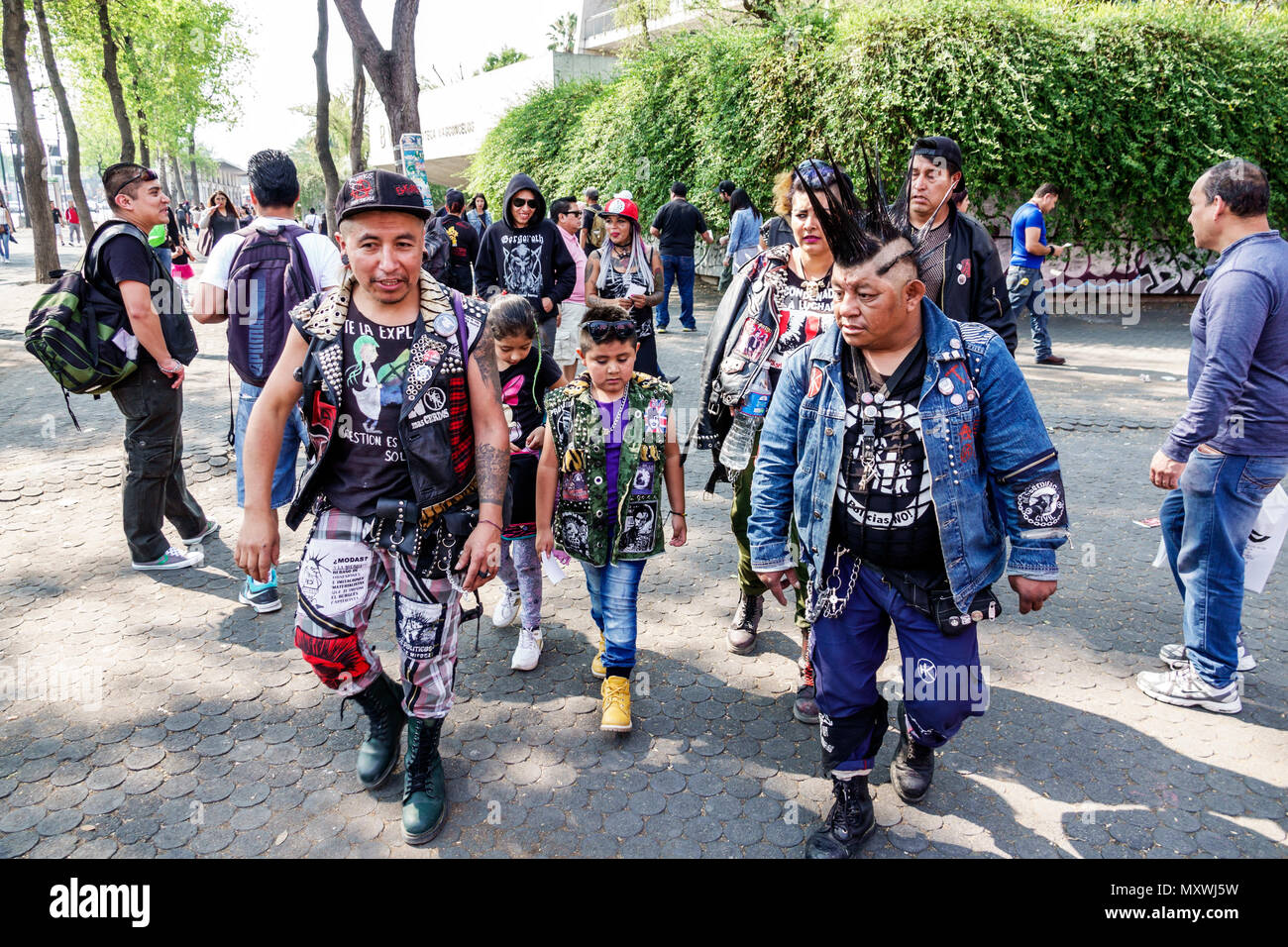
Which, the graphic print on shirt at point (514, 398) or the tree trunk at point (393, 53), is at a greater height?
the tree trunk at point (393, 53)

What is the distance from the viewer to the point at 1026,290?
1042cm

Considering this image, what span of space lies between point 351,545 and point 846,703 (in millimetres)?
1735

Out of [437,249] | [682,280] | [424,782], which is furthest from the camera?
[682,280]

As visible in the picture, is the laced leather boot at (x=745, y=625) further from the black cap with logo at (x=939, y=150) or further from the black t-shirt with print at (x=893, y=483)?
the black cap with logo at (x=939, y=150)

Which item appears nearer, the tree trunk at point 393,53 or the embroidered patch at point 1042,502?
the embroidered patch at point 1042,502

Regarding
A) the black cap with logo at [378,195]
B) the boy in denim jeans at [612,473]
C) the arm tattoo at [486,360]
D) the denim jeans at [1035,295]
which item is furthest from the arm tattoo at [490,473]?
the denim jeans at [1035,295]

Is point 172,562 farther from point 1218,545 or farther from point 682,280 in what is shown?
point 682,280

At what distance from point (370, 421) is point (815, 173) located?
1.74 metres

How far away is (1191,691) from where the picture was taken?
362cm

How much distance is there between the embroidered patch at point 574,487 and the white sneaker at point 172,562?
281cm

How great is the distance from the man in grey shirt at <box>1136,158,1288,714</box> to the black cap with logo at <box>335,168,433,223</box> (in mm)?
3020

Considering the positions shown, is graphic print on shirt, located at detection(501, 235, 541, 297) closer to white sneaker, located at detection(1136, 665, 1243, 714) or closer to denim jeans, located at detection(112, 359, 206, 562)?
denim jeans, located at detection(112, 359, 206, 562)

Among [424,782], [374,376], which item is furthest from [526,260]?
[424,782]

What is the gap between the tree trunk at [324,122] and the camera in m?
18.1
